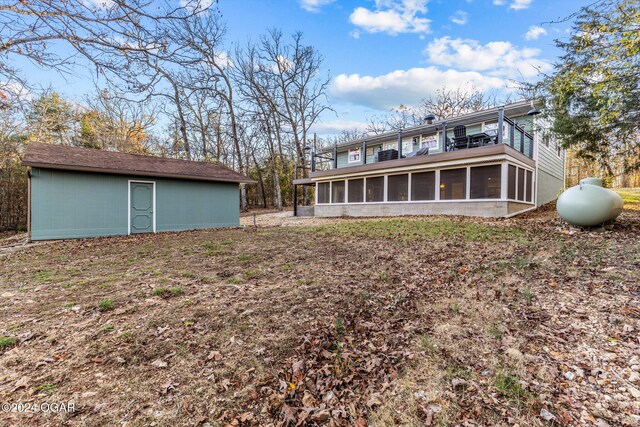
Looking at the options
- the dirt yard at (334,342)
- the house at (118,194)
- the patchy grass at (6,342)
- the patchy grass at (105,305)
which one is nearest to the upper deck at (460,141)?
the dirt yard at (334,342)

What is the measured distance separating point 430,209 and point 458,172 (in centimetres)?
183

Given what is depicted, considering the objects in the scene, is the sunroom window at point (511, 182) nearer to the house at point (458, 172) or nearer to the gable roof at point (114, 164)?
the house at point (458, 172)

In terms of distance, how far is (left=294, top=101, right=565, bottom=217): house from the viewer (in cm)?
1027

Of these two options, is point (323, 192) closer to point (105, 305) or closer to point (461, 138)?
point (461, 138)

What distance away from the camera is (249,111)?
896 inches

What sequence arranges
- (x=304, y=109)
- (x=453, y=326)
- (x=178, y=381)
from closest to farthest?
1. (x=178, y=381)
2. (x=453, y=326)
3. (x=304, y=109)

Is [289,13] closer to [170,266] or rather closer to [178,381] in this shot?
[170,266]

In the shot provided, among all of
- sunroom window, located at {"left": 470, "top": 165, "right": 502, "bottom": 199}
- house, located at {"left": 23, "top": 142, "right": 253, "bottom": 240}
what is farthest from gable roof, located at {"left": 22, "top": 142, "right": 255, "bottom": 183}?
sunroom window, located at {"left": 470, "top": 165, "right": 502, "bottom": 199}

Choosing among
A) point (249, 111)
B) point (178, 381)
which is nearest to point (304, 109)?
point (249, 111)

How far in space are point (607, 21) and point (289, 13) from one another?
9.36 m

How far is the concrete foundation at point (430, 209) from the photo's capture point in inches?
398

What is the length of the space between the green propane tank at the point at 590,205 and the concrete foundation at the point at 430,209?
2902 mm

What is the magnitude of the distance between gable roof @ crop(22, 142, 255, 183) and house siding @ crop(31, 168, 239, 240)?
39 centimetres

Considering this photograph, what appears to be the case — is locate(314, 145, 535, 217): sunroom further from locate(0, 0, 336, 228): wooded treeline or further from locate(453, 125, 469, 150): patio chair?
locate(0, 0, 336, 228): wooded treeline
